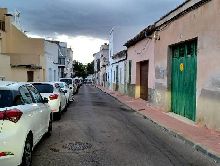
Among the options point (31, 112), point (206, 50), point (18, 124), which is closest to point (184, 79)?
point (206, 50)

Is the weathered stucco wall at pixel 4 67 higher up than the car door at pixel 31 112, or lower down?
higher up

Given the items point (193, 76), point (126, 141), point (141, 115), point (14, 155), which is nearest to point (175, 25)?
point (193, 76)

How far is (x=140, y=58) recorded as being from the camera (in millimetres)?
28922

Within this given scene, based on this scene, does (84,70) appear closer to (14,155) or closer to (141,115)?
(141,115)

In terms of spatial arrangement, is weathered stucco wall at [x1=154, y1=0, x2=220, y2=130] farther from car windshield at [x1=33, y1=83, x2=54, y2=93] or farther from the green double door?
car windshield at [x1=33, y1=83, x2=54, y2=93]

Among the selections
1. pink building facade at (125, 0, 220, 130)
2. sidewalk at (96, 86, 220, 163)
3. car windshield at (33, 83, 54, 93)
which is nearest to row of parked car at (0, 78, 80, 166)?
sidewalk at (96, 86, 220, 163)

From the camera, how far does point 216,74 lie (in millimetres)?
12336

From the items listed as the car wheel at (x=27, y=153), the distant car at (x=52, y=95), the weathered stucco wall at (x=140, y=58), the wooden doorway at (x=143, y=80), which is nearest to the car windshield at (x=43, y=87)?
the distant car at (x=52, y=95)

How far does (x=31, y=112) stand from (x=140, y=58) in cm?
2169

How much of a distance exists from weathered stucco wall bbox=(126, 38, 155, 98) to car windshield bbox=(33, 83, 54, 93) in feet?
27.9

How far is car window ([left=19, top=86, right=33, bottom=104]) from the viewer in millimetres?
7682

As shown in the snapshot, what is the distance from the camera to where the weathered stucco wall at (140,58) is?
23.5 metres

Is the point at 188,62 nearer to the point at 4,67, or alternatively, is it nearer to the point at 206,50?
the point at 206,50

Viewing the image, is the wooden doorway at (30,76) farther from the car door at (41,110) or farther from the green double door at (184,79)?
the car door at (41,110)
